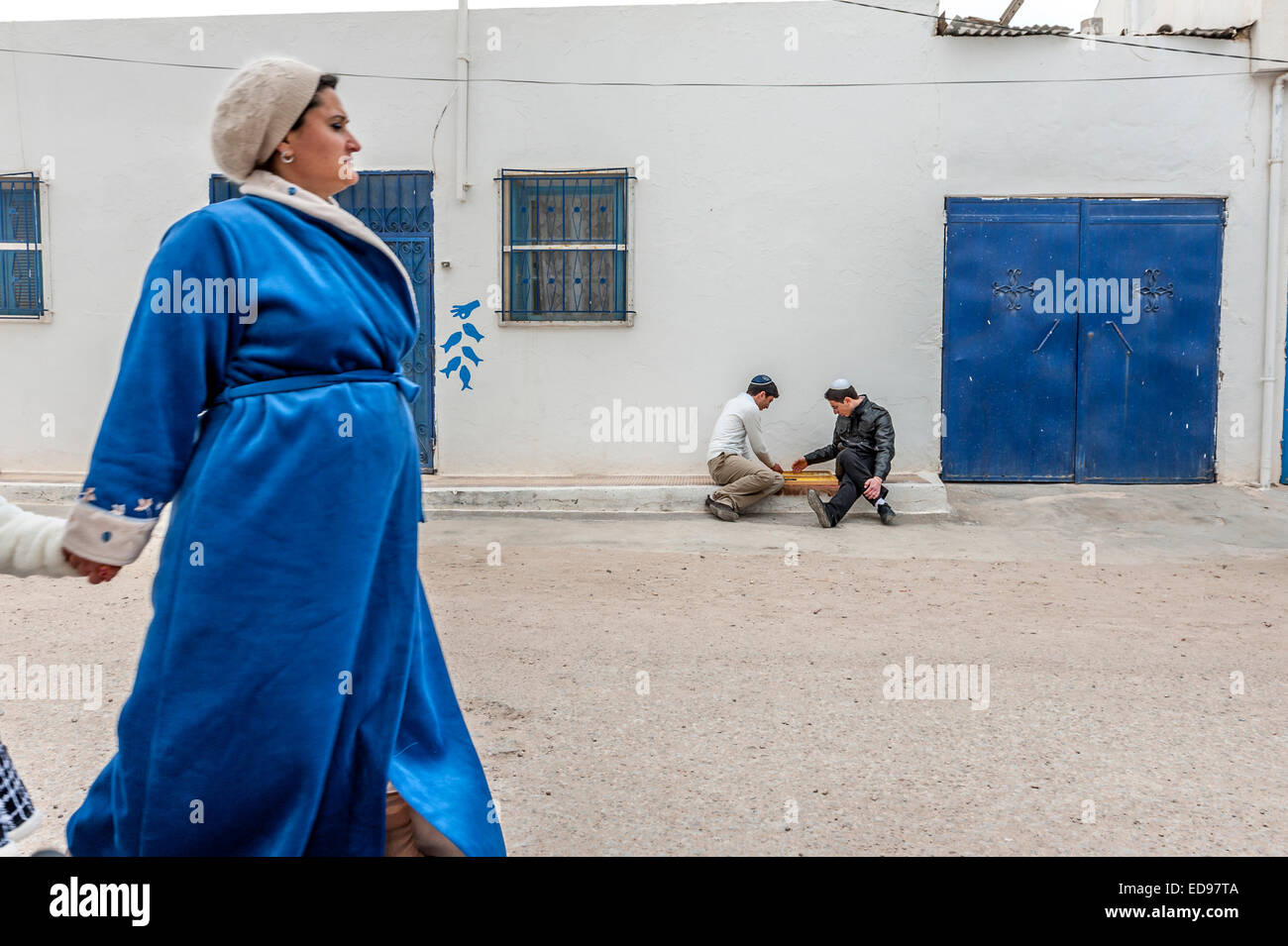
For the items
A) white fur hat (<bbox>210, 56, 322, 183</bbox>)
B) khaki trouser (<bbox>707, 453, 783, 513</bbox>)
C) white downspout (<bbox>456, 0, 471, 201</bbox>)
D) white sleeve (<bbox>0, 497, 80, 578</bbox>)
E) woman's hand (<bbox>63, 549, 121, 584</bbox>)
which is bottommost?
khaki trouser (<bbox>707, 453, 783, 513</bbox>)

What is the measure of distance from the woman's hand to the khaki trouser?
719 centimetres

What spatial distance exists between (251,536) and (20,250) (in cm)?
1054

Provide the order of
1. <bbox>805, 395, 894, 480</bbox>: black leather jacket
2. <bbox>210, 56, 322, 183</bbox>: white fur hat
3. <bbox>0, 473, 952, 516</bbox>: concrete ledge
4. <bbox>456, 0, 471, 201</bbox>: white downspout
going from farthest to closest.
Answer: <bbox>456, 0, 471, 201</bbox>: white downspout, <bbox>0, 473, 952, 516</bbox>: concrete ledge, <bbox>805, 395, 894, 480</bbox>: black leather jacket, <bbox>210, 56, 322, 183</bbox>: white fur hat

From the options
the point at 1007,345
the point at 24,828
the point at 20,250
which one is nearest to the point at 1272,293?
the point at 1007,345

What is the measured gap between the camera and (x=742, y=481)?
29.4 ft

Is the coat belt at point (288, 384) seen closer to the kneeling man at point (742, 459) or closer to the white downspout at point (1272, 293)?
the kneeling man at point (742, 459)

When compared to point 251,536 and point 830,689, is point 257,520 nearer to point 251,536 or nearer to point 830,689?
→ point 251,536

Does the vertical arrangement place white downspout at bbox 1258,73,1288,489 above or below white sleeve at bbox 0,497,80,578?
above

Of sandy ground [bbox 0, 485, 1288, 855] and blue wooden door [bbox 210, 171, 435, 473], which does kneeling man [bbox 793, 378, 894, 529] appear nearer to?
→ sandy ground [bbox 0, 485, 1288, 855]

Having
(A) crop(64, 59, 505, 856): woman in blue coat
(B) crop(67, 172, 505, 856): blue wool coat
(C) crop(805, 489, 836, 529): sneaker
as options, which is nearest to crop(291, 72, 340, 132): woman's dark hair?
(A) crop(64, 59, 505, 856): woman in blue coat

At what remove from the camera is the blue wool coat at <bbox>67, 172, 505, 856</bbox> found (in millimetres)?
1928

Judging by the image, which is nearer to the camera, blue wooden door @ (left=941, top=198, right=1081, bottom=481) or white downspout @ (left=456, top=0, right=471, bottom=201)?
blue wooden door @ (left=941, top=198, right=1081, bottom=481)

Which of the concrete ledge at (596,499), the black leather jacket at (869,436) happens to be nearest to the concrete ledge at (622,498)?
the concrete ledge at (596,499)
